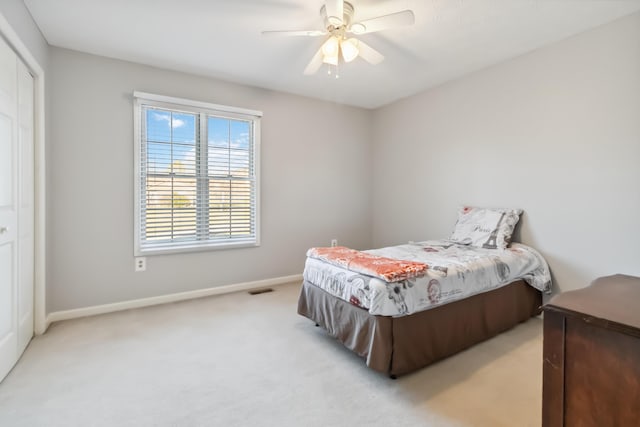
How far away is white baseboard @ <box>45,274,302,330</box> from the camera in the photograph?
2727 millimetres

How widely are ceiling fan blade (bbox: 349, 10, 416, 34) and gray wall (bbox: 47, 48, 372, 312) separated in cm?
191

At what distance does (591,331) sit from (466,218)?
7.57 feet

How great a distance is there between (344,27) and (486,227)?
7.08ft

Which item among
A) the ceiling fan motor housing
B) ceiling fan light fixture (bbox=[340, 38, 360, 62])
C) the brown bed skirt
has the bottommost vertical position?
the brown bed skirt

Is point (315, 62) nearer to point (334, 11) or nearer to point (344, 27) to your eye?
point (344, 27)

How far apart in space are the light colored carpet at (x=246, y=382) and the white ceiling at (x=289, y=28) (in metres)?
2.42

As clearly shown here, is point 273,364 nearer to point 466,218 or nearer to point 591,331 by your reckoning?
point 591,331

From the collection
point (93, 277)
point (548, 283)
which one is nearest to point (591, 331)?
point (548, 283)

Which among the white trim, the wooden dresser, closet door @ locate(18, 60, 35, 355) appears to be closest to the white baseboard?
closet door @ locate(18, 60, 35, 355)

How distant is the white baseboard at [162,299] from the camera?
273 centimetres

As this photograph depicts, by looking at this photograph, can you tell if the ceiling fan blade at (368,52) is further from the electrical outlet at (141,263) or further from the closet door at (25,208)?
the electrical outlet at (141,263)

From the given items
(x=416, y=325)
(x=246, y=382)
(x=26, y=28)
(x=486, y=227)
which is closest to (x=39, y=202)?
(x=26, y=28)

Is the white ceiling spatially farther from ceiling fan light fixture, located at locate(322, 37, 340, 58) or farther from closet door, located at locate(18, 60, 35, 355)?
closet door, located at locate(18, 60, 35, 355)

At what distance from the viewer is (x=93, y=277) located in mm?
2842
